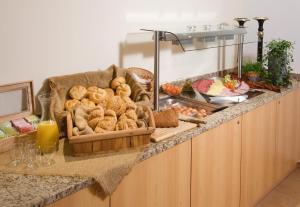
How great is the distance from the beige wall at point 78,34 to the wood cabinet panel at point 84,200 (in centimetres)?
61

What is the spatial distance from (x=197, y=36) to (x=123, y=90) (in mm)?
514

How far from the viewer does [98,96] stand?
A: 175 centimetres

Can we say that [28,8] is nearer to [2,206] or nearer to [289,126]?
[2,206]

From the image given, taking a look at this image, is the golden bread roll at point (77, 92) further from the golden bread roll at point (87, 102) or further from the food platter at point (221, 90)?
the food platter at point (221, 90)

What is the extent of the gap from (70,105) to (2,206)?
2.27 feet

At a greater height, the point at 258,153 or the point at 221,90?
the point at 221,90

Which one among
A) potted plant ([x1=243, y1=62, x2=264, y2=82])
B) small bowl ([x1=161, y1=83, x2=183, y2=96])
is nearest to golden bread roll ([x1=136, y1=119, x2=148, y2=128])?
small bowl ([x1=161, y1=83, x2=183, y2=96])

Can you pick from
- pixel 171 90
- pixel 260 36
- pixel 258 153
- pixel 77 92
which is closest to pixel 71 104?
pixel 77 92

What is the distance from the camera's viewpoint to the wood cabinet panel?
1191 millimetres

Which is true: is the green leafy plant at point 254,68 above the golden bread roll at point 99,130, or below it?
above

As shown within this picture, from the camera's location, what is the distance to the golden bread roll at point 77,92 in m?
1.73

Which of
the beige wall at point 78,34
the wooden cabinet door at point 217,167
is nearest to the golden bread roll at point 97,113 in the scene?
the beige wall at point 78,34

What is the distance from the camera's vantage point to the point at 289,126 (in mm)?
2775

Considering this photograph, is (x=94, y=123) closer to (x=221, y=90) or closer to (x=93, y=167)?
(x=93, y=167)
